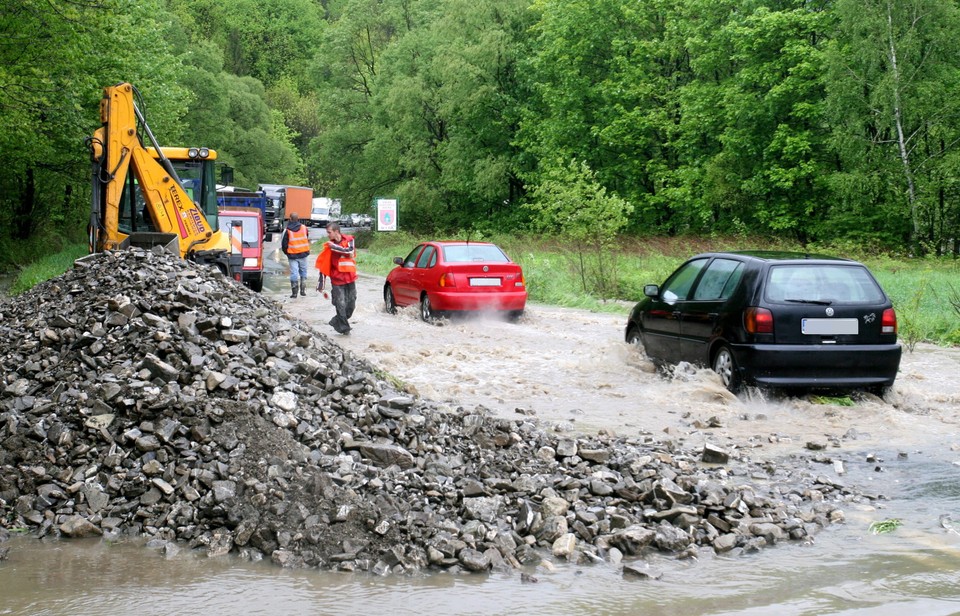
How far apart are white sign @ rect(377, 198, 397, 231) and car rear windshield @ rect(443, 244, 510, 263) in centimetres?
3230

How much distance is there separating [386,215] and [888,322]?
141 feet

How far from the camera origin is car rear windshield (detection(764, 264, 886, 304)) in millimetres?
10516

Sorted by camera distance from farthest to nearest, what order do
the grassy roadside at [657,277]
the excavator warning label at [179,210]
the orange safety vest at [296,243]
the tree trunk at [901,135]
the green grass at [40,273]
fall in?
the tree trunk at [901,135], the orange safety vest at [296,243], the green grass at [40,273], the excavator warning label at [179,210], the grassy roadside at [657,277]

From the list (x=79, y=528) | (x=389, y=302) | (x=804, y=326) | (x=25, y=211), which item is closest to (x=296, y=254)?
(x=389, y=302)

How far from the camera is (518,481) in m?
6.86

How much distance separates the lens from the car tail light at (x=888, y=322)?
10.6 metres

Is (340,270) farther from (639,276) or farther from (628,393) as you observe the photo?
(639,276)

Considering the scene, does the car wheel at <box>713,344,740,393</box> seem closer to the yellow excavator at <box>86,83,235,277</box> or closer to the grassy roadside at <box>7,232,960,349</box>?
the grassy roadside at <box>7,232,960,349</box>

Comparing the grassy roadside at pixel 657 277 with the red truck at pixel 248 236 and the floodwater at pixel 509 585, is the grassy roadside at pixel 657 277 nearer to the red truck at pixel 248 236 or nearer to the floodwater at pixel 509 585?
the red truck at pixel 248 236

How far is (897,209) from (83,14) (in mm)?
30046

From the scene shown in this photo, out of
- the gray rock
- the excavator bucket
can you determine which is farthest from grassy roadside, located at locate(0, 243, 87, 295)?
the gray rock

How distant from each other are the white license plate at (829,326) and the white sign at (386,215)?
42.2 m

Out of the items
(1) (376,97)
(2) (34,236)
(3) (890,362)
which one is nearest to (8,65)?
(2) (34,236)

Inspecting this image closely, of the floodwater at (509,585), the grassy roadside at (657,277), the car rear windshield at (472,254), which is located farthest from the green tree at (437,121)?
the floodwater at (509,585)
